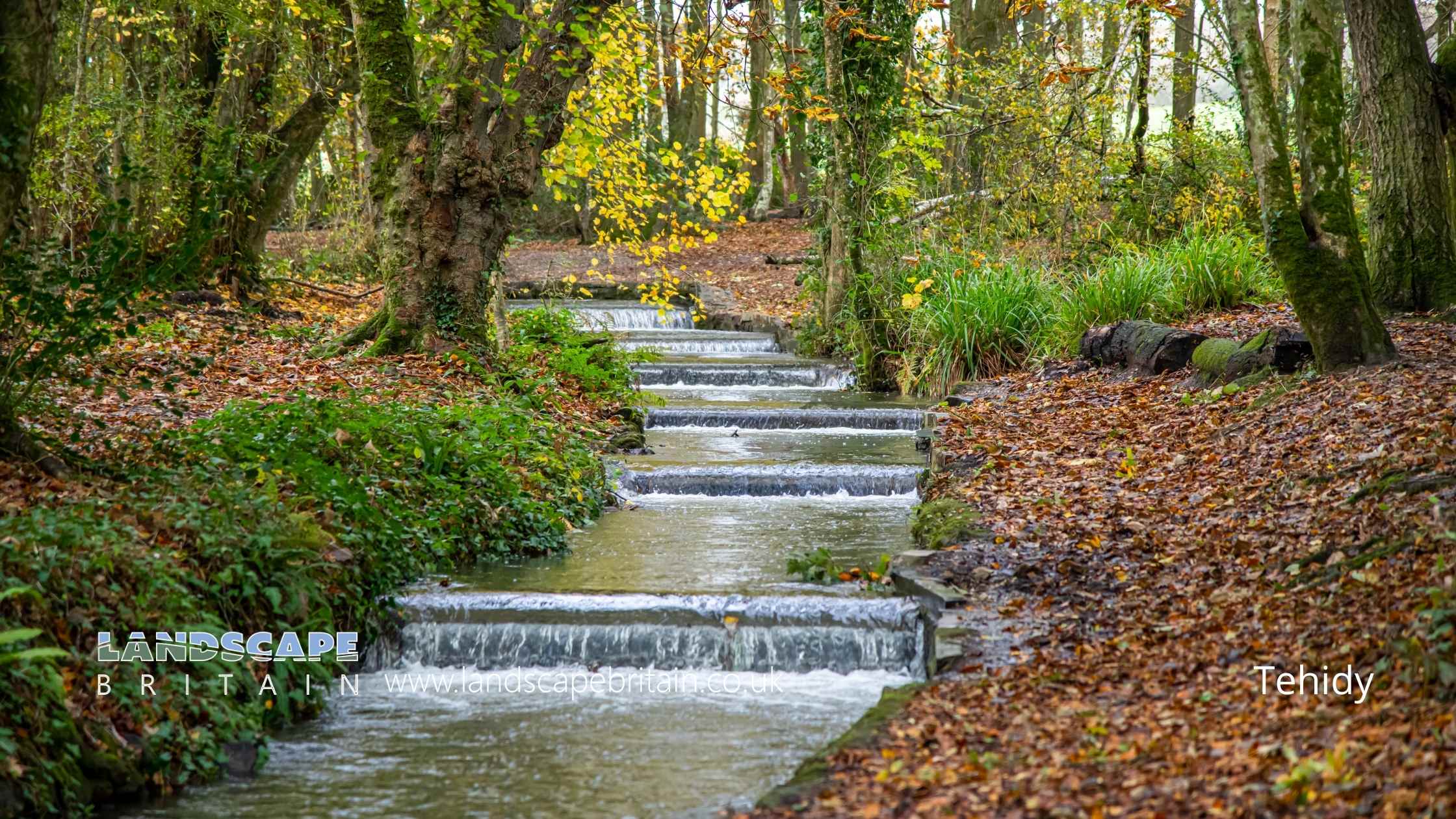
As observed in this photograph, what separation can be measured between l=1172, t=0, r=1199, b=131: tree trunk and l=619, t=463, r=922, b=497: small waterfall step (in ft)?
20.1

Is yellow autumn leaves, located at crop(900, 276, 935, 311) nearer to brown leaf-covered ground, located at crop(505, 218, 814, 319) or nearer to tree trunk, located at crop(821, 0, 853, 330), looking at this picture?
tree trunk, located at crop(821, 0, 853, 330)

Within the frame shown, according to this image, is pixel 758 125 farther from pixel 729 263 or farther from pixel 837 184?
pixel 837 184

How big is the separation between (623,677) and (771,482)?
3334 millimetres

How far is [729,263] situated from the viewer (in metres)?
21.9

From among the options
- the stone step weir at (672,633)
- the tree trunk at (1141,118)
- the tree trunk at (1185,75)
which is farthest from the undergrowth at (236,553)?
the tree trunk at (1141,118)

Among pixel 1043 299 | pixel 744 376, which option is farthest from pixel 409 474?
pixel 1043 299

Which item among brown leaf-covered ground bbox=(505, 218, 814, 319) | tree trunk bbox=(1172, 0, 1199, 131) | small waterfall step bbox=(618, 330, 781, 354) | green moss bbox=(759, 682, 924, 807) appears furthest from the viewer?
brown leaf-covered ground bbox=(505, 218, 814, 319)

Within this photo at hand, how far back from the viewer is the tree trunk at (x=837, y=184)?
12.5m

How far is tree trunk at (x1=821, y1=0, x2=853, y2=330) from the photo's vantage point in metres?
12.5

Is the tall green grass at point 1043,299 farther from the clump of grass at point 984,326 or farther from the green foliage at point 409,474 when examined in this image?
the green foliage at point 409,474

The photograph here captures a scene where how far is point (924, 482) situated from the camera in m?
8.39

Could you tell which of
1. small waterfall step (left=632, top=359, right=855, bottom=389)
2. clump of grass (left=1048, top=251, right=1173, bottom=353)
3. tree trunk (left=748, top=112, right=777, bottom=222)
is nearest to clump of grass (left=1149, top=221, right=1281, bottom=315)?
clump of grass (left=1048, top=251, right=1173, bottom=353)

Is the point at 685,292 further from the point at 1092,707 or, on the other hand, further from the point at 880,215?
the point at 1092,707

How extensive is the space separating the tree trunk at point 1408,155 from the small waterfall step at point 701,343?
25.5 ft
